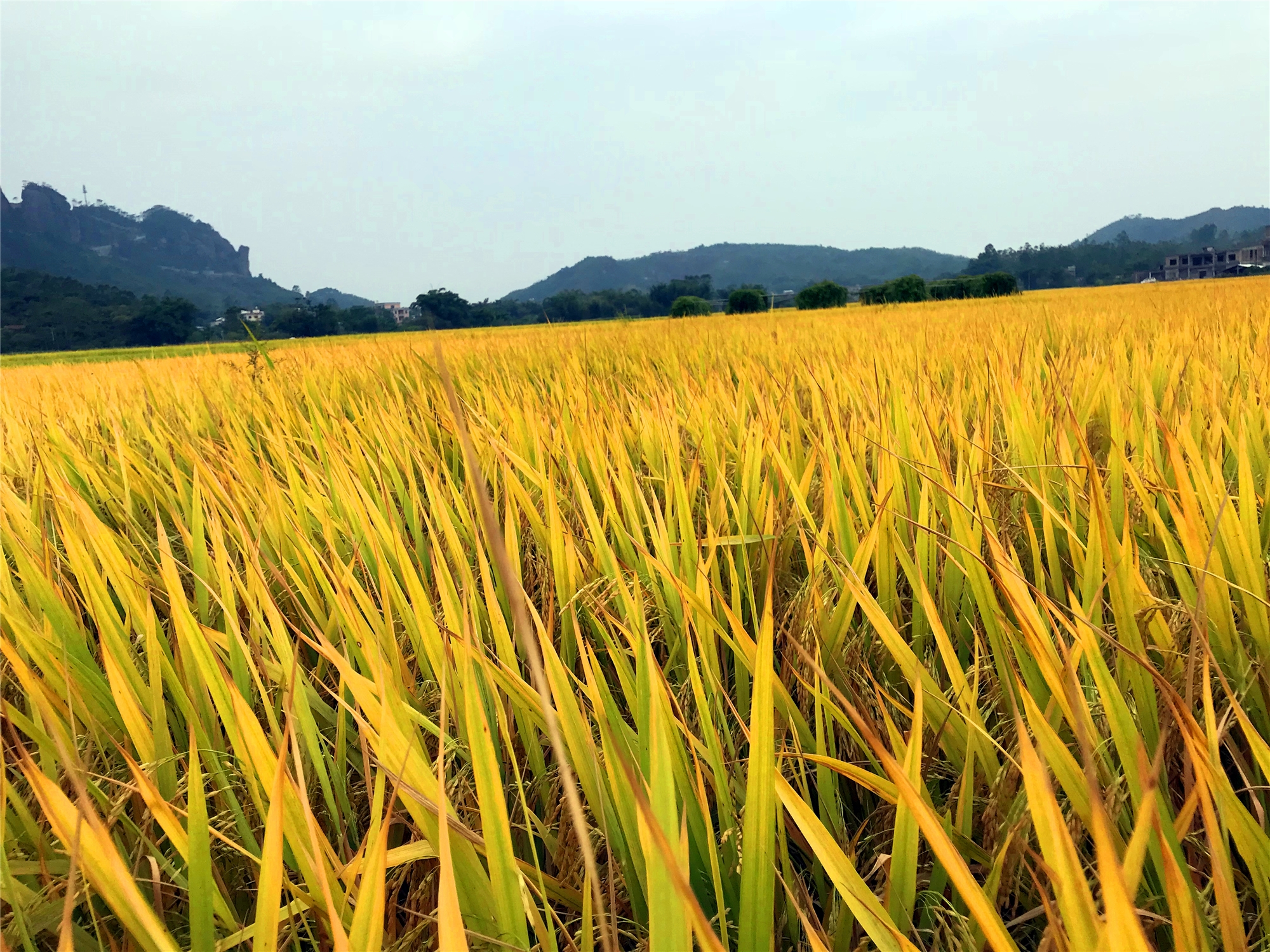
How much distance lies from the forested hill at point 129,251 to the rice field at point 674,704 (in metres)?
60.6

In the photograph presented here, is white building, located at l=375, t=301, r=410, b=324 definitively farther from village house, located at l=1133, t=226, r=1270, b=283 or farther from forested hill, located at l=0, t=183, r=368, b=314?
village house, located at l=1133, t=226, r=1270, b=283

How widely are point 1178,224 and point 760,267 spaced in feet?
236

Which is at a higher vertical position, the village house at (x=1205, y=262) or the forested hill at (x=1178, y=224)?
the forested hill at (x=1178, y=224)

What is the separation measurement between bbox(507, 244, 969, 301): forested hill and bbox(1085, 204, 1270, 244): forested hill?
1141 inches

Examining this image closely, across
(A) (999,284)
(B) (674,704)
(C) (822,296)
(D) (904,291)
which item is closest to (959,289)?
(A) (999,284)

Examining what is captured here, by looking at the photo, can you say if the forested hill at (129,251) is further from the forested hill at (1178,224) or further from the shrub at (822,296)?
the forested hill at (1178,224)

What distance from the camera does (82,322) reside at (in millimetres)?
39250

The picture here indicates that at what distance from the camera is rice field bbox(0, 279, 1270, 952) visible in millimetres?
346

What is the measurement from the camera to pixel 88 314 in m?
39.7

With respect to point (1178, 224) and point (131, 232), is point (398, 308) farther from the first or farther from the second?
point (1178, 224)

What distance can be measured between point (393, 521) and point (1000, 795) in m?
0.65

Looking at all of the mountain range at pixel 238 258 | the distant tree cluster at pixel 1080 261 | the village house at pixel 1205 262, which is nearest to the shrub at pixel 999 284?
the distant tree cluster at pixel 1080 261

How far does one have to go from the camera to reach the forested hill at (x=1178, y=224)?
324ft

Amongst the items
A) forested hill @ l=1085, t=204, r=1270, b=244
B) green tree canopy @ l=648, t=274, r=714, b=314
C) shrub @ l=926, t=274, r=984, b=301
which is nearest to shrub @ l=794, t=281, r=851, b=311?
shrub @ l=926, t=274, r=984, b=301
